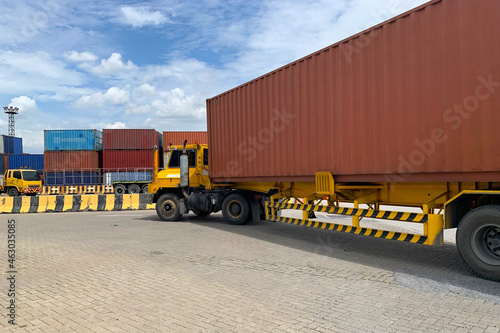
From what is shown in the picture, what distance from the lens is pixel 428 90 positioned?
518cm

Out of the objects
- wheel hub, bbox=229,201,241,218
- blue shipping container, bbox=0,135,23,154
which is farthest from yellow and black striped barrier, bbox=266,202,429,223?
blue shipping container, bbox=0,135,23,154

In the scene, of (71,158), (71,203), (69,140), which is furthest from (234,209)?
(69,140)

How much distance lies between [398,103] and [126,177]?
77.1 feet

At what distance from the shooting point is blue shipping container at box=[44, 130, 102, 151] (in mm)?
28125

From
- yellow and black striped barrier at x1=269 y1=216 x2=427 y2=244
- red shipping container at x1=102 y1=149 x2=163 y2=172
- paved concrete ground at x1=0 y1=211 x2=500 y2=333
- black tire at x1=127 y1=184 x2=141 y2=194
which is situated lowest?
paved concrete ground at x1=0 y1=211 x2=500 y2=333

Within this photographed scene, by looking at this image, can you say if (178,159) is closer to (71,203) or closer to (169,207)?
(169,207)

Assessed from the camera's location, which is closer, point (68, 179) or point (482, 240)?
point (482, 240)

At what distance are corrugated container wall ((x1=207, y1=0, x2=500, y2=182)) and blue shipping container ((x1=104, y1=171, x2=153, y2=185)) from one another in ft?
61.9

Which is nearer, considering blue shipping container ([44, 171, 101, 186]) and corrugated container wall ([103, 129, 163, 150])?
blue shipping container ([44, 171, 101, 186])

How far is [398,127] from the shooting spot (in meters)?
5.61

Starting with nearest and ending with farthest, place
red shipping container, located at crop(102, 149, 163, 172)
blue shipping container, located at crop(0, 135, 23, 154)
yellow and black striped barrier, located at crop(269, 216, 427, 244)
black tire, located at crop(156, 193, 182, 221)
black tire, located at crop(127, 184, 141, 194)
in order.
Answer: yellow and black striped barrier, located at crop(269, 216, 427, 244) → black tire, located at crop(156, 193, 182, 221) → black tire, located at crop(127, 184, 141, 194) → red shipping container, located at crop(102, 149, 163, 172) → blue shipping container, located at crop(0, 135, 23, 154)

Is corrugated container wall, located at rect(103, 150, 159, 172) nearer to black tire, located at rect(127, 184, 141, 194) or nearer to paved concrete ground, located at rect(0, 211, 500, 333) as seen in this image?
black tire, located at rect(127, 184, 141, 194)

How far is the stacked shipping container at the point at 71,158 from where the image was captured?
27.5 meters

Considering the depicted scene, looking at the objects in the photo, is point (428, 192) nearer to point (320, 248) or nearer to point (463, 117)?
point (463, 117)
